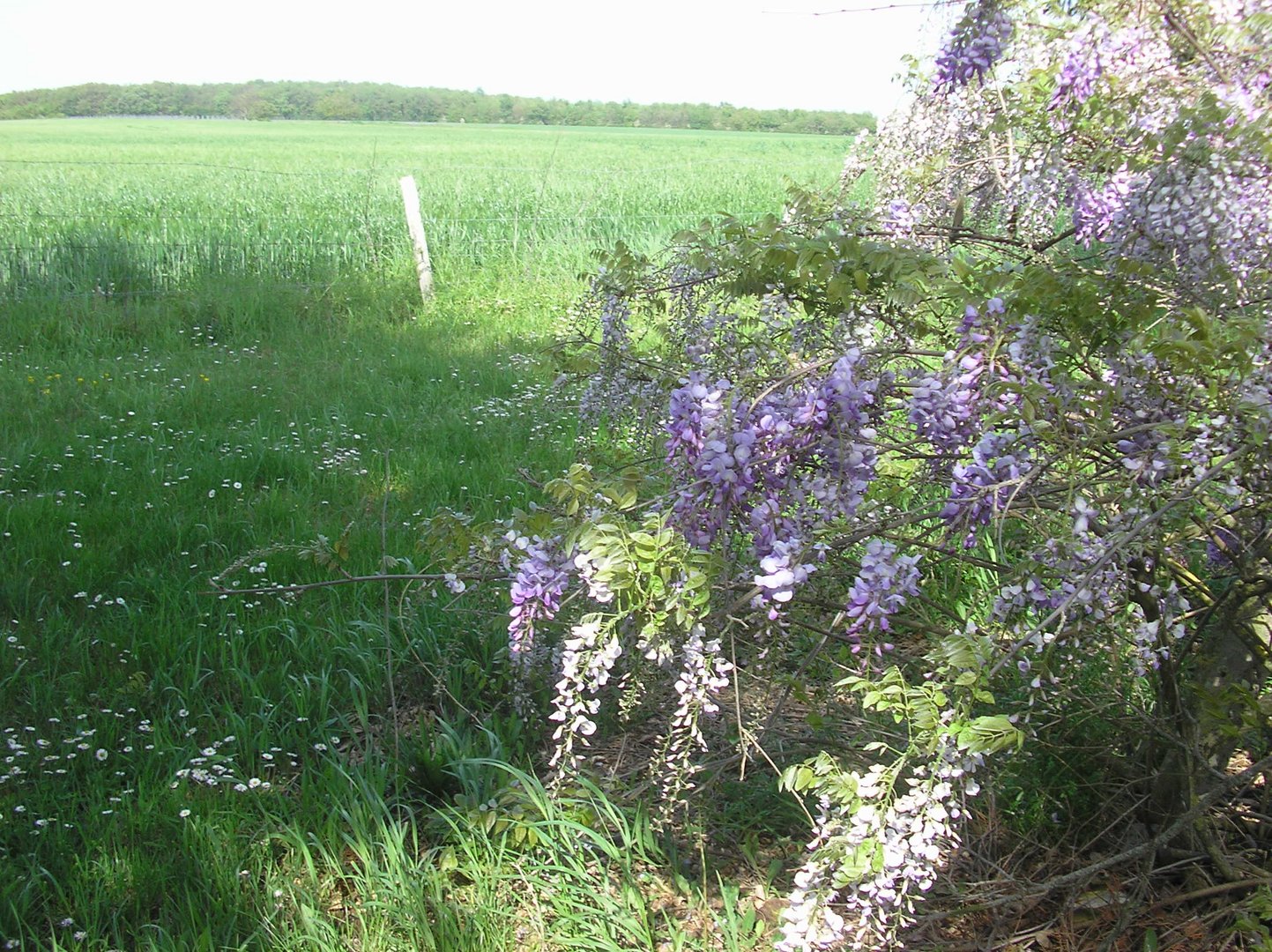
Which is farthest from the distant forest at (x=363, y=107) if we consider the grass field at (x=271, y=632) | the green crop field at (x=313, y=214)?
the grass field at (x=271, y=632)

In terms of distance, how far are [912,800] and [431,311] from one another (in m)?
6.86

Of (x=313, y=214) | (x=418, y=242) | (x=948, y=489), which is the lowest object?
(x=948, y=489)

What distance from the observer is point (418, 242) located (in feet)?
27.7

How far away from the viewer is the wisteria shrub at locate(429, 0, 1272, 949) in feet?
5.43

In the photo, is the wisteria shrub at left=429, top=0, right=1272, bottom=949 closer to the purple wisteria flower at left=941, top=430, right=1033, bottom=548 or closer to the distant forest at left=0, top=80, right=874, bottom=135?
the purple wisteria flower at left=941, top=430, right=1033, bottom=548

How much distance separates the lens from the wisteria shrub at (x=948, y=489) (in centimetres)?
166

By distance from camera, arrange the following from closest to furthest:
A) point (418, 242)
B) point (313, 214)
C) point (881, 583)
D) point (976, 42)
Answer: point (881, 583)
point (976, 42)
point (418, 242)
point (313, 214)

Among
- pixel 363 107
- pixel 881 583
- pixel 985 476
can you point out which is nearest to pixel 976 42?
pixel 985 476

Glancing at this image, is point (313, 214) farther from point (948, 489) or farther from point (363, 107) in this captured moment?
point (363, 107)

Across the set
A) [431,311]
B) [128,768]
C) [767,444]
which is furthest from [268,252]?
[767,444]

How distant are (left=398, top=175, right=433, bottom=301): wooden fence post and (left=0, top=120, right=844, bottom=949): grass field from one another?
0.16 m

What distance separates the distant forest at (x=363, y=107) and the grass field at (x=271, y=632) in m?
50.7

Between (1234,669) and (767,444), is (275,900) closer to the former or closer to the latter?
(767,444)

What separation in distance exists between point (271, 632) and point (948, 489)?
7.19ft
